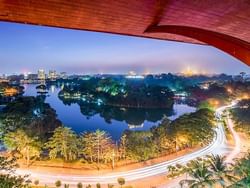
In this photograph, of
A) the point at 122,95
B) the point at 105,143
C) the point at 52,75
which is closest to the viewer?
the point at 105,143

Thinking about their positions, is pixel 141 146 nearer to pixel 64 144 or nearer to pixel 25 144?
pixel 64 144

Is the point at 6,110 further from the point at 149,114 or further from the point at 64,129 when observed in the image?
the point at 149,114

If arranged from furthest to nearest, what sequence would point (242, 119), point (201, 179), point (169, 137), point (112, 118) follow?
point (112, 118) < point (242, 119) < point (169, 137) < point (201, 179)

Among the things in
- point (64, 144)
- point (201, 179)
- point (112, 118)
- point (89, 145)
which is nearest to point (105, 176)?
point (89, 145)

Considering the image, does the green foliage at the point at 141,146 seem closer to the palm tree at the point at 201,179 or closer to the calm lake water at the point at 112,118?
the palm tree at the point at 201,179

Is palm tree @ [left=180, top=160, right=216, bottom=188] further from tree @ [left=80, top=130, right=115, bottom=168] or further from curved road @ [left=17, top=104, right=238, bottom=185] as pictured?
tree @ [left=80, top=130, right=115, bottom=168]

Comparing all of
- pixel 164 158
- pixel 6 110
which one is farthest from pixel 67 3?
pixel 6 110

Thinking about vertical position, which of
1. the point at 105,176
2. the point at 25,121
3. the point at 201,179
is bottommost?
the point at 105,176
